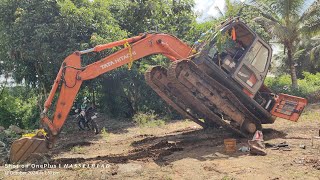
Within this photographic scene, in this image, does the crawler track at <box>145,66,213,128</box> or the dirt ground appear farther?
the crawler track at <box>145,66,213,128</box>

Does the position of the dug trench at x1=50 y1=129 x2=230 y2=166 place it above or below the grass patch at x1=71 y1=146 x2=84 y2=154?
above

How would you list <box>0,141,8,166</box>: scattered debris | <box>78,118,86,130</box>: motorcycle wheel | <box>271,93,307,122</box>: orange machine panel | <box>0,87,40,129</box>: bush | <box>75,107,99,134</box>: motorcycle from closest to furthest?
<box>0,141,8,166</box>: scattered debris < <box>271,93,307,122</box>: orange machine panel < <box>75,107,99,134</box>: motorcycle < <box>78,118,86,130</box>: motorcycle wheel < <box>0,87,40,129</box>: bush

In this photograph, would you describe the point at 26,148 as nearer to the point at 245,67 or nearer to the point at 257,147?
the point at 257,147

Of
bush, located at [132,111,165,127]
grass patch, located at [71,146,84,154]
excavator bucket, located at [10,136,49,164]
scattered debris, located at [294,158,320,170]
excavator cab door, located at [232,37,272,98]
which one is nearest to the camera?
scattered debris, located at [294,158,320,170]

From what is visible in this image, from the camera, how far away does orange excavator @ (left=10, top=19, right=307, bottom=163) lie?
25.4ft

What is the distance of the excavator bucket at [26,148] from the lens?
718 cm

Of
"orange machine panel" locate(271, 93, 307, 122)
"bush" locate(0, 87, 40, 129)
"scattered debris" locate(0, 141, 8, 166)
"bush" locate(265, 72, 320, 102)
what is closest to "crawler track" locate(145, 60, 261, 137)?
"orange machine panel" locate(271, 93, 307, 122)

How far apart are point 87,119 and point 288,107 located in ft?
23.6

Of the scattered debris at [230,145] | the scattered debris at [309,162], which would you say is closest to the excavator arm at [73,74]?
the scattered debris at [230,145]

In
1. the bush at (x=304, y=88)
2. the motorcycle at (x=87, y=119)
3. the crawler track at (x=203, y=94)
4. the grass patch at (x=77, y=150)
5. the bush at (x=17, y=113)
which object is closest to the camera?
the crawler track at (x=203, y=94)

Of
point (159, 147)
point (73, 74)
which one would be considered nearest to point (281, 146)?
point (159, 147)

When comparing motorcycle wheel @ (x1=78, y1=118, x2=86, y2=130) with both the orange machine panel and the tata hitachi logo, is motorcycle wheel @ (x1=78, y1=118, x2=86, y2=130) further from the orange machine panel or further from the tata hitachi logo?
the orange machine panel

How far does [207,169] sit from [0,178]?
3.89 meters

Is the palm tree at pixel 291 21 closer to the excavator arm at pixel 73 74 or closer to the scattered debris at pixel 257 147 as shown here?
the excavator arm at pixel 73 74
